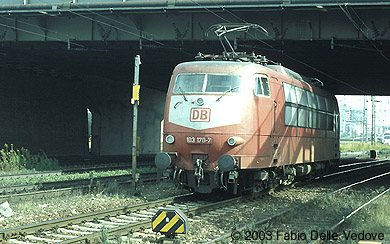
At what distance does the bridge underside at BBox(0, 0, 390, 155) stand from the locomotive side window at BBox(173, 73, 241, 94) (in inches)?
287

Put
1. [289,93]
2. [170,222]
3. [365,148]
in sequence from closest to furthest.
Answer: [170,222], [289,93], [365,148]

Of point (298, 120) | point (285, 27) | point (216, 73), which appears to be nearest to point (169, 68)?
point (285, 27)

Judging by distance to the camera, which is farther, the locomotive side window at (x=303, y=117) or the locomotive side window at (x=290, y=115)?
the locomotive side window at (x=303, y=117)

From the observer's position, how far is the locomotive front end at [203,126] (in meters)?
12.9

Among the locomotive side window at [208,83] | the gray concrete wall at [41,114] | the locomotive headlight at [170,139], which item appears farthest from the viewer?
the gray concrete wall at [41,114]

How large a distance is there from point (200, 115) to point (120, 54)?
47.3 feet

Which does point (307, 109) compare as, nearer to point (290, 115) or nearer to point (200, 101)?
point (290, 115)

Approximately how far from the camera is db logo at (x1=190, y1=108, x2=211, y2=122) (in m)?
13.0

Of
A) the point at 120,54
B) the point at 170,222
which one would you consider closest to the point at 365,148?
the point at 120,54

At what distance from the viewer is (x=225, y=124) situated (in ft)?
42.4

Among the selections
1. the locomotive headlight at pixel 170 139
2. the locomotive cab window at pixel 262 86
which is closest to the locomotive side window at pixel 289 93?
the locomotive cab window at pixel 262 86

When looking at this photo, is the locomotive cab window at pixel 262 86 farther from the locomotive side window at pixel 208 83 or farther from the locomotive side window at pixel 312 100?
the locomotive side window at pixel 312 100

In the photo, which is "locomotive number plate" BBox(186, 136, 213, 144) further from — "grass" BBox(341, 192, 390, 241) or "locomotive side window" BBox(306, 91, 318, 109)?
"locomotive side window" BBox(306, 91, 318, 109)

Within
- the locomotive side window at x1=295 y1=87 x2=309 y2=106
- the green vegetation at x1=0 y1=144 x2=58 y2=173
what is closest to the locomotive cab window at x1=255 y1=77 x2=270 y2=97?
the locomotive side window at x1=295 y1=87 x2=309 y2=106
